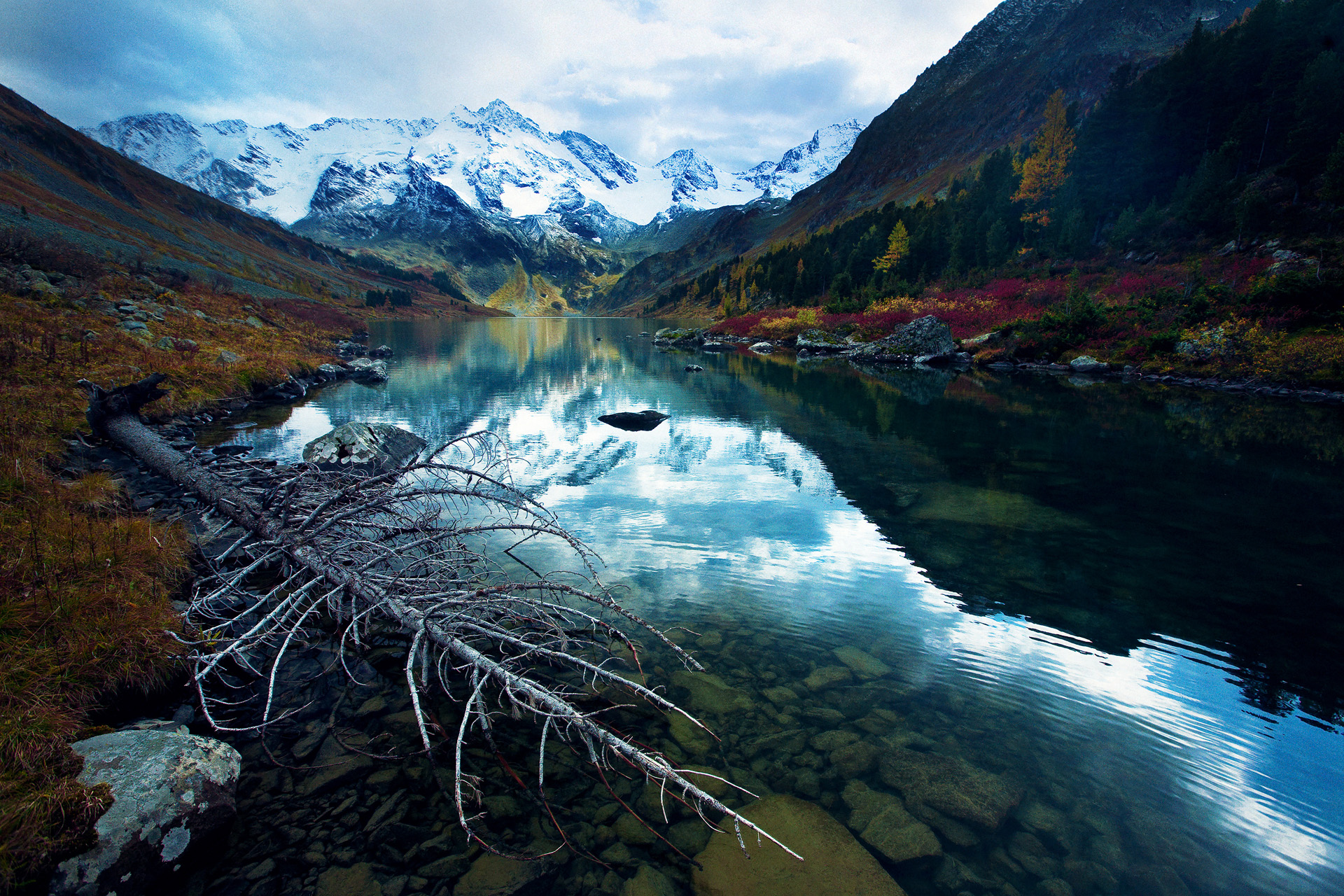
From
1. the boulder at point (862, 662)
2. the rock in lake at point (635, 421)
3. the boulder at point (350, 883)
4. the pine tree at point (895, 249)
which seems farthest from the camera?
the pine tree at point (895, 249)

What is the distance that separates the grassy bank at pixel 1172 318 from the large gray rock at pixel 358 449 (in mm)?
42145

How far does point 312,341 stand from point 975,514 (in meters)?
53.1

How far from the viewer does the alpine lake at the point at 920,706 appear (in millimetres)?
4500

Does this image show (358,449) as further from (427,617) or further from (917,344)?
(917,344)

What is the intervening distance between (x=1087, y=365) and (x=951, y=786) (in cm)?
4253

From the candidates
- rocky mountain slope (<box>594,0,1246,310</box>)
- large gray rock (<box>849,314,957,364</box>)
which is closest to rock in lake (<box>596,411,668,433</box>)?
large gray rock (<box>849,314,957,364</box>)

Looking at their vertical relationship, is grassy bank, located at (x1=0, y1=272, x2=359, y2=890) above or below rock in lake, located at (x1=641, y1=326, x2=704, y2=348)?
below

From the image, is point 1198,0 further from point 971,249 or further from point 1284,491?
point 1284,491

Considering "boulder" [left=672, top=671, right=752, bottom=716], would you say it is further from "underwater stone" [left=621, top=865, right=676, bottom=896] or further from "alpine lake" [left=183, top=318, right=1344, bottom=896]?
"underwater stone" [left=621, top=865, right=676, bottom=896]

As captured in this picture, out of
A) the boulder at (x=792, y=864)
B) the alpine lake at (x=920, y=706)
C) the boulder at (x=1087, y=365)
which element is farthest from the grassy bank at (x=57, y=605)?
the boulder at (x=1087, y=365)

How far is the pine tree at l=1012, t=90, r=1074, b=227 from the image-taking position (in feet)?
239

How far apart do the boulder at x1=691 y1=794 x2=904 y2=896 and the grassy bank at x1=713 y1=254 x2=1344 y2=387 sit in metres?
38.4

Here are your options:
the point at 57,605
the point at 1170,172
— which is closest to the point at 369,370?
the point at 57,605

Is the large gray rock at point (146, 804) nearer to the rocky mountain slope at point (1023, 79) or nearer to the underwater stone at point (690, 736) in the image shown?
the underwater stone at point (690, 736)
